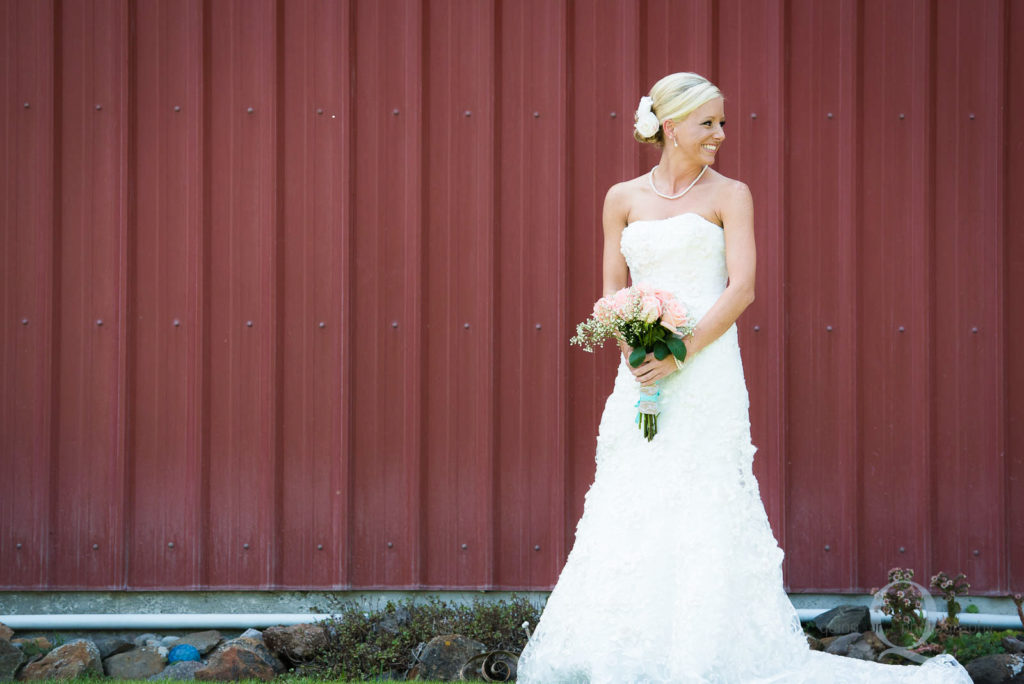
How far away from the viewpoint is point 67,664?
15.3 feet

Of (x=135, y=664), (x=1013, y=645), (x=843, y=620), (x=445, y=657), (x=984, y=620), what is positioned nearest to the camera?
(x=445, y=657)

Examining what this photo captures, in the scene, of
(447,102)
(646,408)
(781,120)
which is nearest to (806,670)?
(646,408)

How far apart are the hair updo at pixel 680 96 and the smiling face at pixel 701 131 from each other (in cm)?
2

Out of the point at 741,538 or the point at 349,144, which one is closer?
the point at 741,538

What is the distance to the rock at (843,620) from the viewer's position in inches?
198

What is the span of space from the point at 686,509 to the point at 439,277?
213 cm

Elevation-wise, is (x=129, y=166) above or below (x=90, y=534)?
above

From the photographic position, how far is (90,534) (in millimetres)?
5344

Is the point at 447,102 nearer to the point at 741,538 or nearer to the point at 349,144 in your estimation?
the point at 349,144

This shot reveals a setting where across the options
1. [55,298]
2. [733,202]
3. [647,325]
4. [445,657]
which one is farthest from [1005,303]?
[55,298]

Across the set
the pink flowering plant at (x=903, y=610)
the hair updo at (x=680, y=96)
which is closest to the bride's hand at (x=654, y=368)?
the hair updo at (x=680, y=96)

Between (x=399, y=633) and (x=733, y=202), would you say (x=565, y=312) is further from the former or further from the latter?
(x=399, y=633)

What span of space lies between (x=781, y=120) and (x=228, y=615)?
3795 mm

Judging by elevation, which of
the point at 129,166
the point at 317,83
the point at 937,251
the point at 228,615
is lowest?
the point at 228,615
